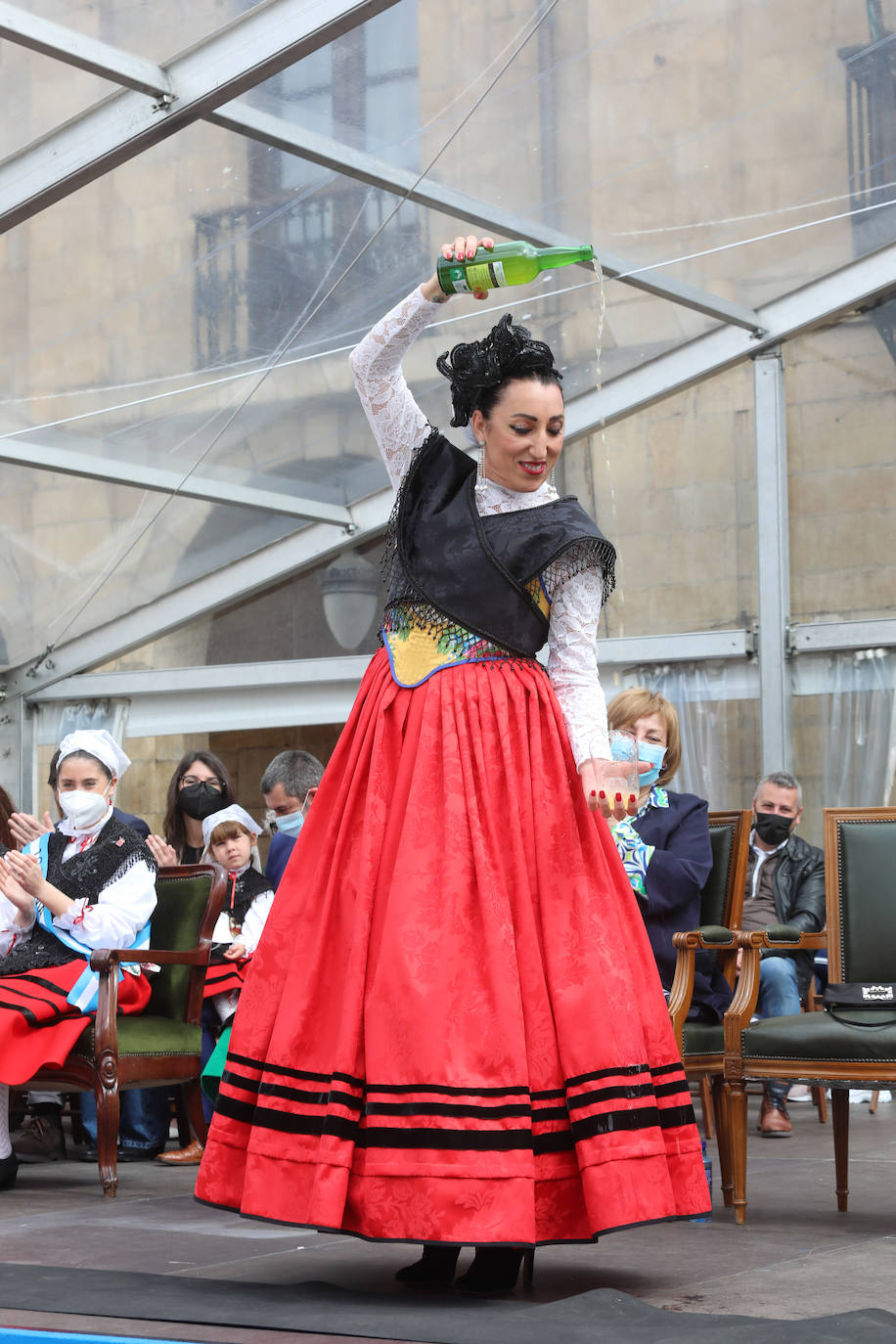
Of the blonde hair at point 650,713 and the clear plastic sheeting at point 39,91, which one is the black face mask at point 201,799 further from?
the clear plastic sheeting at point 39,91

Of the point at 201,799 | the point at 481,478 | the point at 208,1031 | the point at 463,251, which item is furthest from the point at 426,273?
the point at 463,251

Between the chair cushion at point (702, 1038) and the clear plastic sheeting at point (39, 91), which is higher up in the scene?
the clear plastic sheeting at point (39, 91)

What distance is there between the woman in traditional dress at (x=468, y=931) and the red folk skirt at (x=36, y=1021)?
1642mm

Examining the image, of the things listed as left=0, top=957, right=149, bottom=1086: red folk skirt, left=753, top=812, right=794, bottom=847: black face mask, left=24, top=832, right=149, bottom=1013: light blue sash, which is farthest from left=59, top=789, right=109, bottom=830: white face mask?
left=753, top=812, right=794, bottom=847: black face mask

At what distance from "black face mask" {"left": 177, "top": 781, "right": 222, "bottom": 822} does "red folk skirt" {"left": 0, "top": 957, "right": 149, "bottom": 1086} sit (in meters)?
1.14

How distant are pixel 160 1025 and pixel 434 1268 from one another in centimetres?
190

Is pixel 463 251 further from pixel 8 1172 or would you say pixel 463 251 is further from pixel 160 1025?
pixel 8 1172

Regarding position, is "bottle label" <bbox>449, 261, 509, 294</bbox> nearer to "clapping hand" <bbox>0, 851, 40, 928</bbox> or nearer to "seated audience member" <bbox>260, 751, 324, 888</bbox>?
"clapping hand" <bbox>0, 851, 40, 928</bbox>

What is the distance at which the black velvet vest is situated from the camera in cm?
253

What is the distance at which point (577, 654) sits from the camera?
254 centimetres

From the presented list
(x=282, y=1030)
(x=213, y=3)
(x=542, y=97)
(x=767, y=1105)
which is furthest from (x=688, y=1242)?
(x=542, y=97)

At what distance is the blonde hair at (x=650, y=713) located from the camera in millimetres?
3943

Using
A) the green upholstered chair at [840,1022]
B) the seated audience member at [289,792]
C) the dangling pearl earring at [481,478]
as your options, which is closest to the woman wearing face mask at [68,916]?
the seated audience member at [289,792]

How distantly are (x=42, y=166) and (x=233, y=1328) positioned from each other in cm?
410
